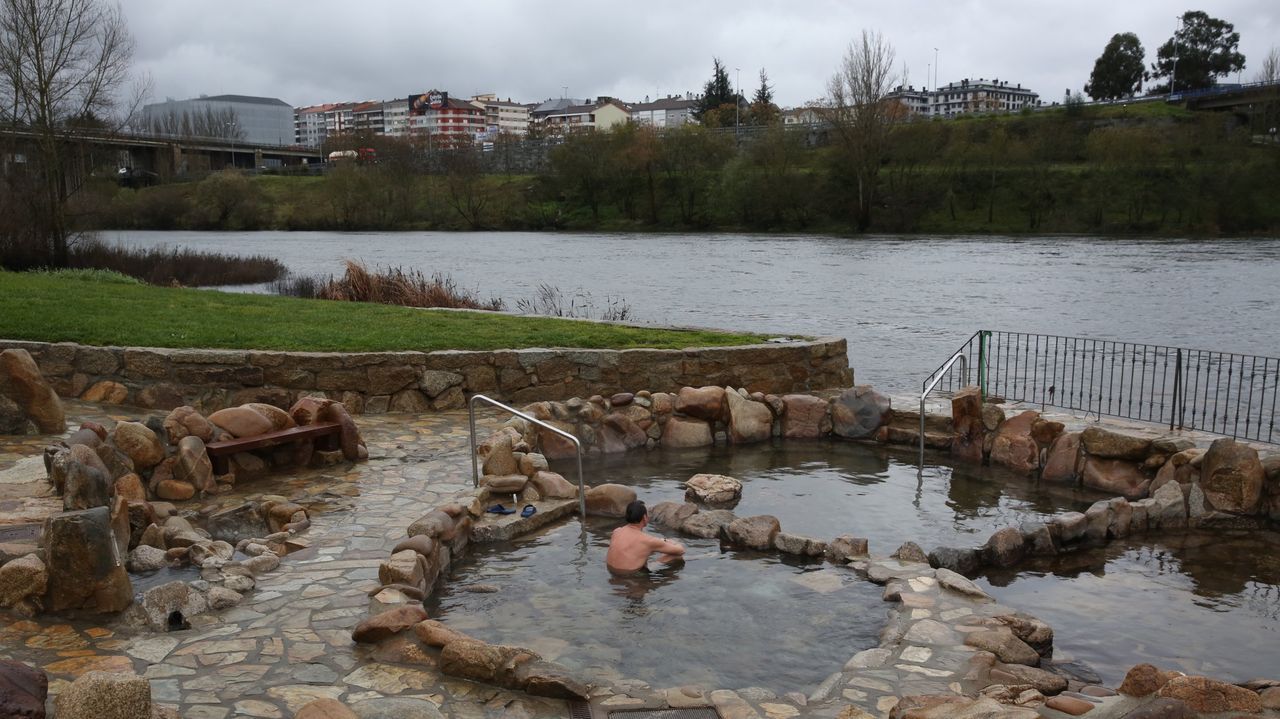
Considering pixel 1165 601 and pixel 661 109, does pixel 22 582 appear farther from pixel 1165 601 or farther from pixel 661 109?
pixel 661 109

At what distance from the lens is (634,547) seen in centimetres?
736

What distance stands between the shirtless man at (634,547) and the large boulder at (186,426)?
11.7 feet

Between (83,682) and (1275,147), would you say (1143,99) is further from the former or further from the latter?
(83,682)

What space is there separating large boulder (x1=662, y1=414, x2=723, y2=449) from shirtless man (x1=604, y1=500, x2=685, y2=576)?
391 centimetres

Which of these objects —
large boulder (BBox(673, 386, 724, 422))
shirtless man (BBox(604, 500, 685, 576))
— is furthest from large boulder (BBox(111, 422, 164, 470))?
large boulder (BBox(673, 386, 724, 422))

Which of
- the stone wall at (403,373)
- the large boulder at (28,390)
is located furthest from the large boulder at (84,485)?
the stone wall at (403,373)

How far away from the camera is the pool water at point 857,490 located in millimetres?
8852

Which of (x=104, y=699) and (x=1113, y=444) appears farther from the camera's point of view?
(x=1113, y=444)

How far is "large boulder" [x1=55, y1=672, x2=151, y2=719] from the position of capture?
3904mm

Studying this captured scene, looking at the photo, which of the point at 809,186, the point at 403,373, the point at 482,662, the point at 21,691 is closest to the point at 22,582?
the point at 21,691

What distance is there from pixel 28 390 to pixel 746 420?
23.4 ft

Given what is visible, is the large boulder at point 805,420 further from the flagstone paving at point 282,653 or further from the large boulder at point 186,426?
the large boulder at point 186,426

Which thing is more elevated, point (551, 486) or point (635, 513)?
point (635, 513)

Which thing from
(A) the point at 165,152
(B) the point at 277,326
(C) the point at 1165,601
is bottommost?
(C) the point at 1165,601
